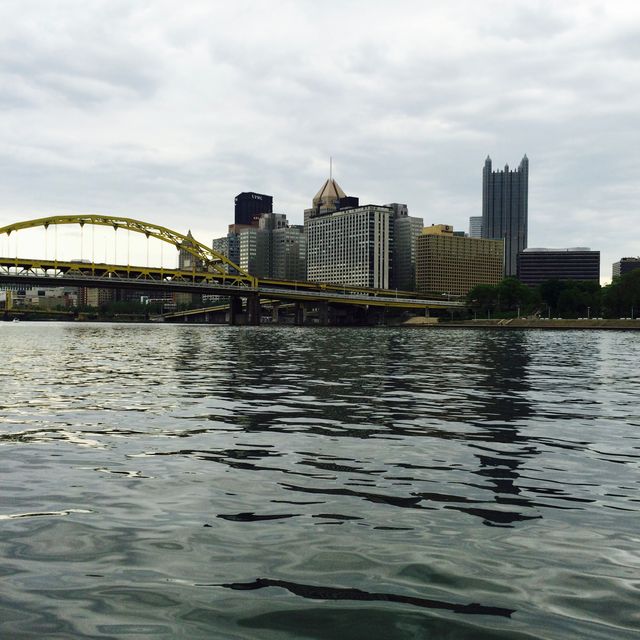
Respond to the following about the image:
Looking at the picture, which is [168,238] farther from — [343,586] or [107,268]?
[343,586]

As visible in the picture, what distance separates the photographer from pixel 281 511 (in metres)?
9.52

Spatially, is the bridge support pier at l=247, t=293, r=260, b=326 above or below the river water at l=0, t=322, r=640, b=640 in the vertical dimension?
above

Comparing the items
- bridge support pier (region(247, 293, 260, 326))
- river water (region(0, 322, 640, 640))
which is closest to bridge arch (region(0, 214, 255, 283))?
bridge support pier (region(247, 293, 260, 326))

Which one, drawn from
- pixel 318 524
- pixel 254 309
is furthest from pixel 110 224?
pixel 318 524

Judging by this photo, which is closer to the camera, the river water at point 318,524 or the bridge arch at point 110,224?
the river water at point 318,524

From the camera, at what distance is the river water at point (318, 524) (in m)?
6.22

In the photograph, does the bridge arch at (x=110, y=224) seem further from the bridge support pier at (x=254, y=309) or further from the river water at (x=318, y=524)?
the river water at (x=318, y=524)

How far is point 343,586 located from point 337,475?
4.93 m

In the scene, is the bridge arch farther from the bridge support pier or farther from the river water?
the river water

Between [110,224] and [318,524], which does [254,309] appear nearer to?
[110,224]

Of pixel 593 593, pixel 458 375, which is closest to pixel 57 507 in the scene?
pixel 593 593

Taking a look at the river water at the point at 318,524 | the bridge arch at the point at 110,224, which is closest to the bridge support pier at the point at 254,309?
the bridge arch at the point at 110,224

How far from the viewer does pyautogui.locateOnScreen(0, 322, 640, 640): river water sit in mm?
6223

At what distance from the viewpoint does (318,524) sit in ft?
29.2
